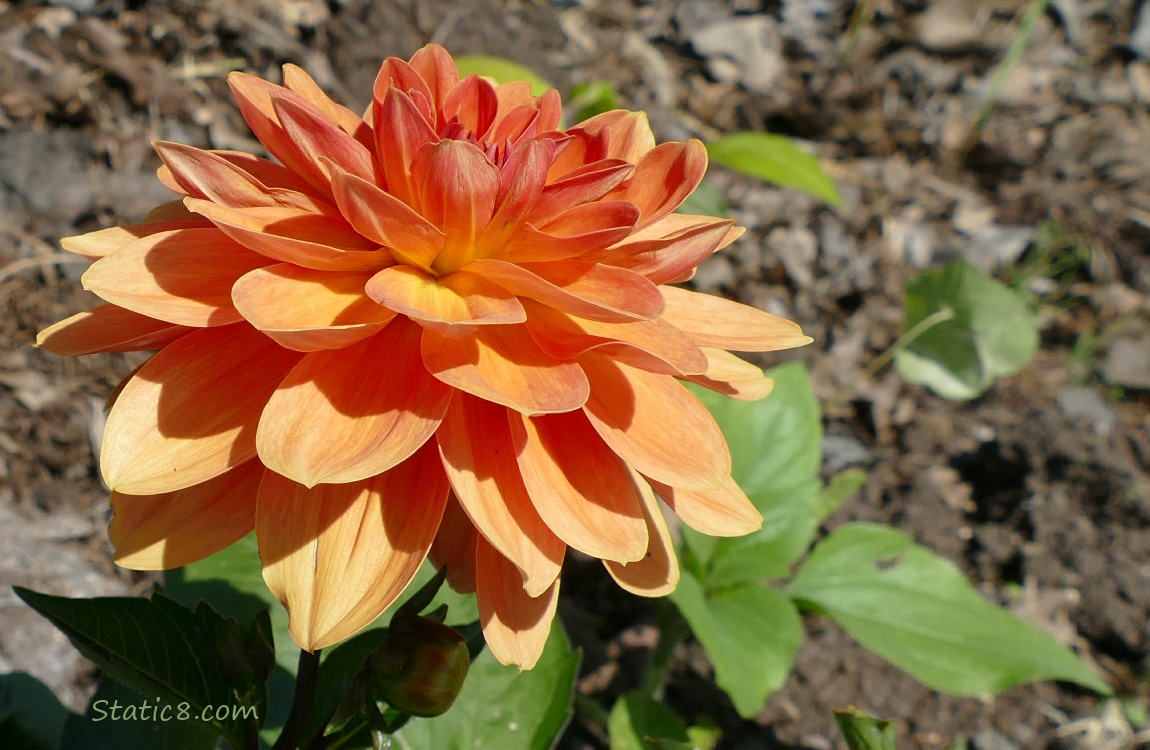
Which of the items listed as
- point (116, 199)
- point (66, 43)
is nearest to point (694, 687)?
point (116, 199)

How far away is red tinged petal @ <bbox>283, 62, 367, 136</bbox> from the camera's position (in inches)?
49.7

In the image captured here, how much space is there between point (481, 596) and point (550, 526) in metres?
0.17

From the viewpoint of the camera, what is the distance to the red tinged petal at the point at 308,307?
38.3 inches

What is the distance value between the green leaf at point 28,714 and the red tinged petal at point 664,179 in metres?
1.32

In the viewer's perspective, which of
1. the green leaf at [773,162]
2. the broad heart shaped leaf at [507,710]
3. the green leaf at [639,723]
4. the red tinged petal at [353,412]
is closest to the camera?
the red tinged petal at [353,412]

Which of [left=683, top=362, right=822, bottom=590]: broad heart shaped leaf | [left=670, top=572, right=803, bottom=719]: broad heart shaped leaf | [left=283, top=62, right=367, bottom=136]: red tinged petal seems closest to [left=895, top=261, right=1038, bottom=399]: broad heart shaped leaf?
[left=683, top=362, right=822, bottom=590]: broad heart shaped leaf

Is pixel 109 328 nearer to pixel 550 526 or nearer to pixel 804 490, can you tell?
pixel 550 526

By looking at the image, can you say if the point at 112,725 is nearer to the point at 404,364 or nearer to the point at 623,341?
the point at 404,364

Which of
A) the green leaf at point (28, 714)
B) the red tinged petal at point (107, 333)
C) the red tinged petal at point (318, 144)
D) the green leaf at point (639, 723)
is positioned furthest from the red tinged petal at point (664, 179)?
the green leaf at point (639, 723)

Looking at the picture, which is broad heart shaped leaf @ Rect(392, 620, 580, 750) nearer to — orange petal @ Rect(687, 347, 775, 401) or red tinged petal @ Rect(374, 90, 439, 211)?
orange petal @ Rect(687, 347, 775, 401)

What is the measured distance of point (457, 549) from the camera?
1.25 metres

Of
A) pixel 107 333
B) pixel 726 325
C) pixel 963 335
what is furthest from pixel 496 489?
pixel 963 335

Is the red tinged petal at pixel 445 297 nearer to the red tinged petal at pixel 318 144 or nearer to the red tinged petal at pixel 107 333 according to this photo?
the red tinged petal at pixel 318 144

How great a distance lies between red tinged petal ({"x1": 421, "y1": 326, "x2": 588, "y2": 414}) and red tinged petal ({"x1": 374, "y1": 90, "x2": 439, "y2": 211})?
219 mm
